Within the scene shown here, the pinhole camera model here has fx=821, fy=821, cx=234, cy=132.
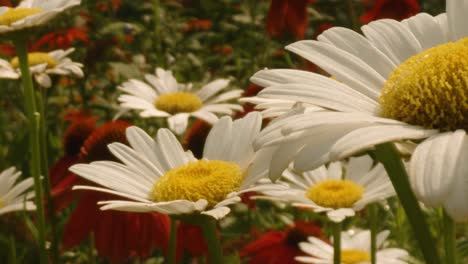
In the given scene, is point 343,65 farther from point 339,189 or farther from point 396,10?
point 396,10

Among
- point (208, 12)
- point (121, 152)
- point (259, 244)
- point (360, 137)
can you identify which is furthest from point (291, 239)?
point (208, 12)

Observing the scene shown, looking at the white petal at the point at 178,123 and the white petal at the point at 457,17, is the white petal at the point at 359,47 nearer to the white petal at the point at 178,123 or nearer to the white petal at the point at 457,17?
the white petal at the point at 457,17

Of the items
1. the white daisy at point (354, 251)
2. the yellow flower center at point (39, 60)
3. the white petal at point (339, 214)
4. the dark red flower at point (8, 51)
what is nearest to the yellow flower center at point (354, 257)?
the white daisy at point (354, 251)

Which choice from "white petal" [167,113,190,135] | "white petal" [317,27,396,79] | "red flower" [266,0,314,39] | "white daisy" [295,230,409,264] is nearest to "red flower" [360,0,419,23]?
"red flower" [266,0,314,39]

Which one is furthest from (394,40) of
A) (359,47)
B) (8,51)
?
(8,51)

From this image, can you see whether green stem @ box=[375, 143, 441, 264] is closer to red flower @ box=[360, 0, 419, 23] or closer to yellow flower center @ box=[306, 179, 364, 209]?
yellow flower center @ box=[306, 179, 364, 209]

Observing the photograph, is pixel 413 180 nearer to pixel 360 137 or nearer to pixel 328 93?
pixel 360 137
